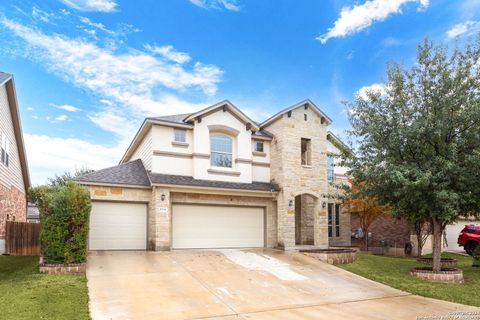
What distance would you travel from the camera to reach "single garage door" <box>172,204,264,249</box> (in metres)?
16.9

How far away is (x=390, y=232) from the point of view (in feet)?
78.3

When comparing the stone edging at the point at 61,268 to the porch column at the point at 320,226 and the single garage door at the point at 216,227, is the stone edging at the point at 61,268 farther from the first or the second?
the porch column at the point at 320,226

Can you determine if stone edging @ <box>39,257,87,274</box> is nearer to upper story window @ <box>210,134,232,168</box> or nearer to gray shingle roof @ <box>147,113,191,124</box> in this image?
gray shingle roof @ <box>147,113,191,124</box>

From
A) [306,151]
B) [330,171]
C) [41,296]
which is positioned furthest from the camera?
[330,171]

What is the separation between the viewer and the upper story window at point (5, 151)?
53.7 ft

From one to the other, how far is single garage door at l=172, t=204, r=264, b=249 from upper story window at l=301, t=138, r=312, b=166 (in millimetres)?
3401

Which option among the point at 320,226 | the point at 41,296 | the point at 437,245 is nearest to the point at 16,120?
the point at 41,296

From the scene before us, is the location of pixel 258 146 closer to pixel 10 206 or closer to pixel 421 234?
pixel 421 234

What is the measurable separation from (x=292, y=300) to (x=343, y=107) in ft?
26.8

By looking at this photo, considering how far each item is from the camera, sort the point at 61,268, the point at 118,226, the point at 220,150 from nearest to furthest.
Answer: the point at 61,268 → the point at 118,226 → the point at 220,150

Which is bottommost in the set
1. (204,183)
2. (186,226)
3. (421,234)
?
(421,234)

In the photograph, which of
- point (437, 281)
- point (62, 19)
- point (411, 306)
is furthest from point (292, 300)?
point (62, 19)

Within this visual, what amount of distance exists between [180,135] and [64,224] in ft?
22.8

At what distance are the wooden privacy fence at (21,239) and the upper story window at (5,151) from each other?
2.84 metres
